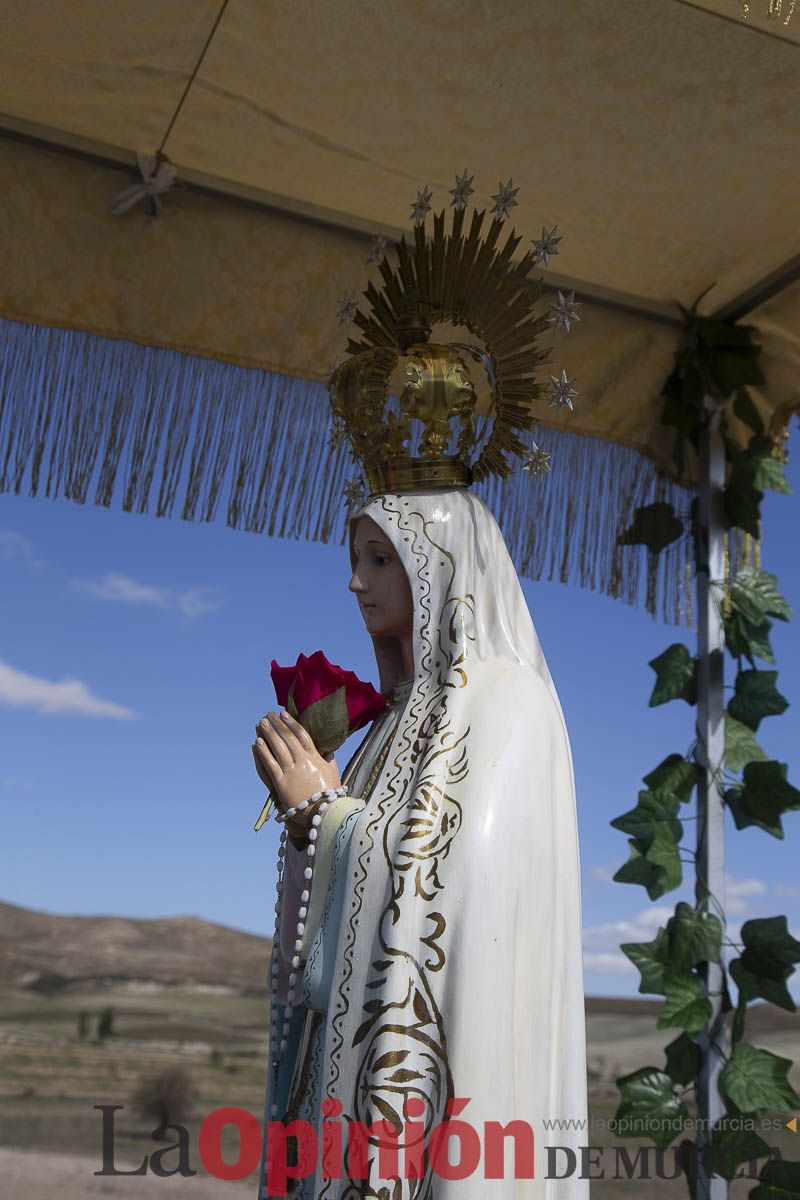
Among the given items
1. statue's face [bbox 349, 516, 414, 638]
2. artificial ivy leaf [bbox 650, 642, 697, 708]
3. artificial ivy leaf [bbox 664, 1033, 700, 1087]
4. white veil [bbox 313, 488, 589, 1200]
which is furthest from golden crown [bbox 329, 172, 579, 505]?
artificial ivy leaf [bbox 664, 1033, 700, 1087]

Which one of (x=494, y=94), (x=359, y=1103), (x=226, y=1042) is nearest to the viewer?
(x=359, y=1103)

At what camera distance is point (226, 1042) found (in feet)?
15.7

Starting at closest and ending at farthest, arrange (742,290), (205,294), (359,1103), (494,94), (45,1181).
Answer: (359,1103) < (494,94) < (205,294) < (742,290) < (45,1181)

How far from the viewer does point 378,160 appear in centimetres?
286

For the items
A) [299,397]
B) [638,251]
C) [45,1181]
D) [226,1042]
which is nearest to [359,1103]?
[299,397]

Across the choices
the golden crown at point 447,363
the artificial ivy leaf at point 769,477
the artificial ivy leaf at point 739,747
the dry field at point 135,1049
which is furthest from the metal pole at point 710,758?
the golden crown at point 447,363

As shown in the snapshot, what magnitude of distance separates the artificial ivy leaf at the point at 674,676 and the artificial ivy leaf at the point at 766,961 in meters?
0.61

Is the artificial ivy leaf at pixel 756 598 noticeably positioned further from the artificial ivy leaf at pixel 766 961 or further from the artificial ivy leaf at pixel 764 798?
the artificial ivy leaf at pixel 766 961

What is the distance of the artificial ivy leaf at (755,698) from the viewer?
3.26 meters

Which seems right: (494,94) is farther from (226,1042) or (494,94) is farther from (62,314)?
(226,1042)

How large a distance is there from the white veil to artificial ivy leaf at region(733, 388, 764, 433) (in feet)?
5.56

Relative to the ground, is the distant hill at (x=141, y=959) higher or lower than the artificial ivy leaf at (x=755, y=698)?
lower

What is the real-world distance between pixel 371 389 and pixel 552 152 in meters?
1.01

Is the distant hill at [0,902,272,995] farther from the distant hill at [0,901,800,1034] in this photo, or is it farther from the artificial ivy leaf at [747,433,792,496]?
the artificial ivy leaf at [747,433,792,496]
